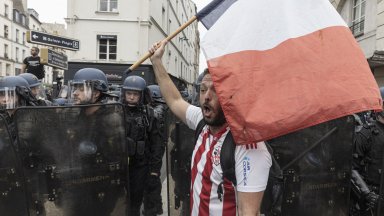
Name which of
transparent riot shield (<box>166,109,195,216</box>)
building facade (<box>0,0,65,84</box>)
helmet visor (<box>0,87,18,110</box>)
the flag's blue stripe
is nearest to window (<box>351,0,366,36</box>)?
transparent riot shield (<box>166,109,195,216</box>)

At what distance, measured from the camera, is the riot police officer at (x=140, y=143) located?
4.34 meters

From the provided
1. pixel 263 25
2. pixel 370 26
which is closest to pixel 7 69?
pixel 370 26

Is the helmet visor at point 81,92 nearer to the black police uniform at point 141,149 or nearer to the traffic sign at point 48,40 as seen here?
the black police uniform at point 141,149

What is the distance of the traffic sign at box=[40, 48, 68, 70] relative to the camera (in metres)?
7.06

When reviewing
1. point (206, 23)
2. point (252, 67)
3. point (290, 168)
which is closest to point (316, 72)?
point (252, 67)

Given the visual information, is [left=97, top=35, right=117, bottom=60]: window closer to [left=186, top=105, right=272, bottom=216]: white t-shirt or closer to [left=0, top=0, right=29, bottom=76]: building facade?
[left=186, top=105, right=272, bottom=216]: white t-shirt

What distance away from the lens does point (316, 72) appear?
78.0 inches

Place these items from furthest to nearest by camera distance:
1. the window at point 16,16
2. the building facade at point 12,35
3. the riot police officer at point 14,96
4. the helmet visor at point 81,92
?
1. the window at point 16,16
2. the building facade at point 12,35
3. the riot police officer at point 14,96
4. the helmet visor at point 81,92

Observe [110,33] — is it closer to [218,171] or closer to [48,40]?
[48,40]

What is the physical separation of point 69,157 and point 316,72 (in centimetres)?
201

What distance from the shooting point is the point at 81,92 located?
4.00 meters

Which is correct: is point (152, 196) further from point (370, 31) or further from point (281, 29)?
point (370, 31)

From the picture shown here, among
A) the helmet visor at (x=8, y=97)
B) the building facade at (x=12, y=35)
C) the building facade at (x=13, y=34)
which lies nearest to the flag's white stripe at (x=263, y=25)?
the helmet visor at (x=8, y=97)

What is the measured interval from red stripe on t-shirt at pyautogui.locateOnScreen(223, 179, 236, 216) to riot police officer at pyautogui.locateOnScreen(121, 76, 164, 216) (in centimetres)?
224
